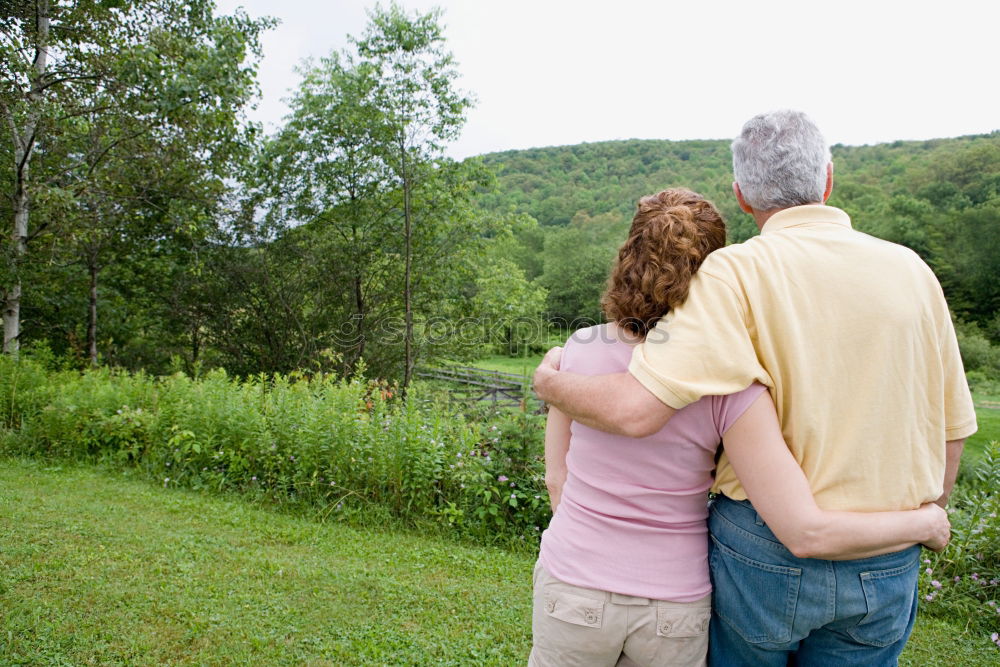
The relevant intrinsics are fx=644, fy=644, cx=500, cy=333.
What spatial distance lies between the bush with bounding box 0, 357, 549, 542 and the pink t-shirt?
3.30 m

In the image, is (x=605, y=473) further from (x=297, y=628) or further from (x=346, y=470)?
(x=346, y=470)

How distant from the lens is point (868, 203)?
42.8 metres

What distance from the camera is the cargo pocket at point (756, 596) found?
1.30 metres

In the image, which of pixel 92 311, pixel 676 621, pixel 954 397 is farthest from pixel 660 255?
pixel 92 311

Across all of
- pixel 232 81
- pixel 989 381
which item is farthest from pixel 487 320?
pixel 989 381

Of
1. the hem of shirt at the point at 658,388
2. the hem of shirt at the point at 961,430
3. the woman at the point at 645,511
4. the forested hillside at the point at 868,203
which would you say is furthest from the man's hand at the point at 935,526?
the forested hillside at the point at 868,203

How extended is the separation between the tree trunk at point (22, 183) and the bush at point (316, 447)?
323 cm

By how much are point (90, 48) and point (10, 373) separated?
18.2 ft

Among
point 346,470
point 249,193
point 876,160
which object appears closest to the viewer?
point 346,470

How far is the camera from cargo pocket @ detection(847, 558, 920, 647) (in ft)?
4.21

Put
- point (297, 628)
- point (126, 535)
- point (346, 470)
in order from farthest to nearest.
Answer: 1. point (346, 470)
2. point (126, 535)
3. point (297, 628)

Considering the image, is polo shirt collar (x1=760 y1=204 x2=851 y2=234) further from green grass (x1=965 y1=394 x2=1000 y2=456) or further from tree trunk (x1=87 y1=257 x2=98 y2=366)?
green grass (x1=965 y1=394 x2=1000 y2=456)

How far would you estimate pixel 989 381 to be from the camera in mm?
33531

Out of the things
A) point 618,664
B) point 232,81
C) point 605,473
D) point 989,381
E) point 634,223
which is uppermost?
point 232,81
